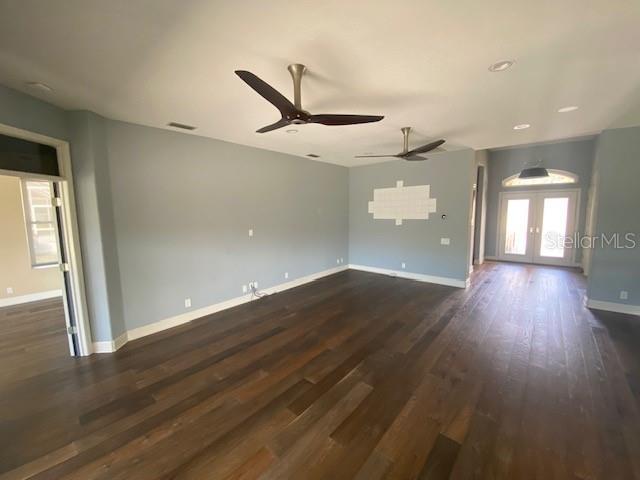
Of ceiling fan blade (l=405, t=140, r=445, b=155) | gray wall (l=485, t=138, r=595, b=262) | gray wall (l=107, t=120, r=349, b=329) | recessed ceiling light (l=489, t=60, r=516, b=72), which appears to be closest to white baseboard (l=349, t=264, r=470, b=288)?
gray wall (l=107, t=120, r=349, b=329)

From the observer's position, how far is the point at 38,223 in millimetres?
4824

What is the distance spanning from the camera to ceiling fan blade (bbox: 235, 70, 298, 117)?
1722 mm

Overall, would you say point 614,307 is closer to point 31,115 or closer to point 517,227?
point 517,227

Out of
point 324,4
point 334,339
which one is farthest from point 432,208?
point 324,4

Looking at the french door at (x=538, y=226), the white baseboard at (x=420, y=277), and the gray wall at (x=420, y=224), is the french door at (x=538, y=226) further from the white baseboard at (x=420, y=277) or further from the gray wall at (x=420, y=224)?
the gray wall at (x=420, y=224)

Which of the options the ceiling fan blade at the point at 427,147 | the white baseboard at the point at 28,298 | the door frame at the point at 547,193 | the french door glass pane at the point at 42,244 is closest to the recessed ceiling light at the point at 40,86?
the french door glass pane at the point at 42,244

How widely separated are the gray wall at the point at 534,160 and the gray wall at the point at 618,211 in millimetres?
3477

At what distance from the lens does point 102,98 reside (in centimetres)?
253

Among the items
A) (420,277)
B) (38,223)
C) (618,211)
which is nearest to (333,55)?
(618,211)

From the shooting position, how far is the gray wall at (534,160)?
6.55 m

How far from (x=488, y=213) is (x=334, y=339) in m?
7.19

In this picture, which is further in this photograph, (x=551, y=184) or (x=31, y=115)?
(x=551, y=184)

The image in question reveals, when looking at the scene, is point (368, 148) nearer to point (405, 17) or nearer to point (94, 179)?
point (405, 17)

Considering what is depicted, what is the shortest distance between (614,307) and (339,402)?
15.7 feet
